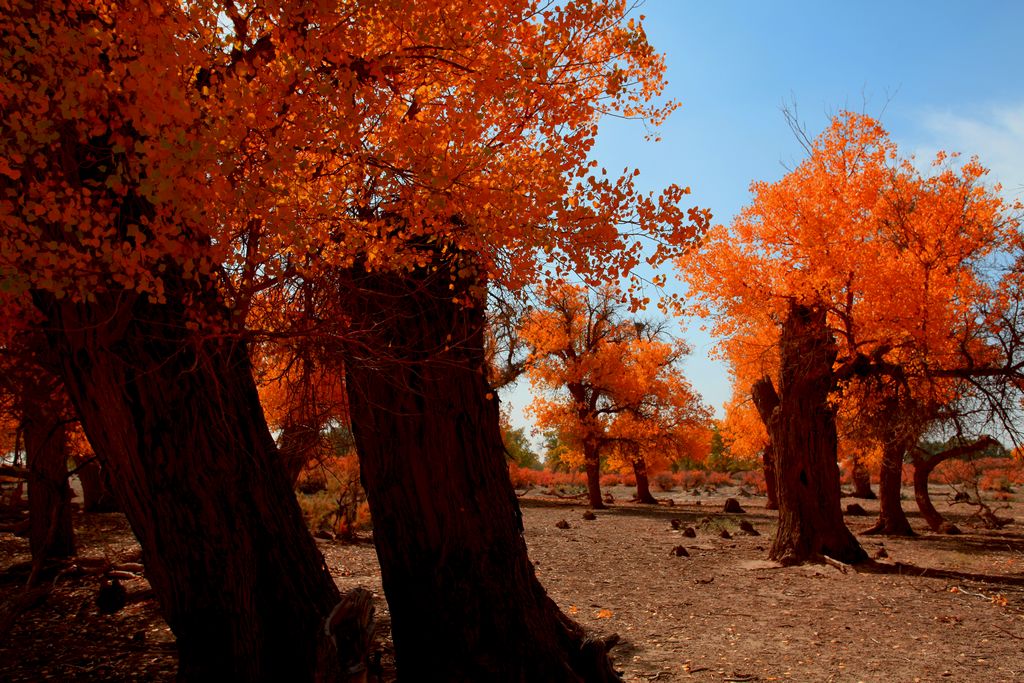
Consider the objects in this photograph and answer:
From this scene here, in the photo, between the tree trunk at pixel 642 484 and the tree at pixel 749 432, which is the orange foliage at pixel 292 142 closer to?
the tree at pixel 749 432

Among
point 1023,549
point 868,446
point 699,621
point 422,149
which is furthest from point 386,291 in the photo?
point 1023,549

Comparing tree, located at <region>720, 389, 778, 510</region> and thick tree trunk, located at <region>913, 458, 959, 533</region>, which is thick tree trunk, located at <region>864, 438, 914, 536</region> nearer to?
thick tree trunk, located at <region>913, 458, 959, 533</region>

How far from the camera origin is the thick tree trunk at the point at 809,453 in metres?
12.5

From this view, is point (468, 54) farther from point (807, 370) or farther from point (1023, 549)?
point (1023, 549)

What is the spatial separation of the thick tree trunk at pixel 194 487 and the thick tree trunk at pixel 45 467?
112 inches

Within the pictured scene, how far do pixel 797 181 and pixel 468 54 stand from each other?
9563 mm

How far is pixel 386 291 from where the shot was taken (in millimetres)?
5902

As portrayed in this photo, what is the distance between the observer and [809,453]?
1273 cm

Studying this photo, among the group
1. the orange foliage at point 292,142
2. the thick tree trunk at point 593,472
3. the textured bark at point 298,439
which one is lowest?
the thick tree trunk at point 593,472

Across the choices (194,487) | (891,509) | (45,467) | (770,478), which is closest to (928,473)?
(891,509)

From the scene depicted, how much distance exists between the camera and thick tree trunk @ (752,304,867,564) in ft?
41.2

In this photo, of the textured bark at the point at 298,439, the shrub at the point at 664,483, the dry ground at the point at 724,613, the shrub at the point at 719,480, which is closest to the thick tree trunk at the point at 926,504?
the dry ground at the point at 724,613

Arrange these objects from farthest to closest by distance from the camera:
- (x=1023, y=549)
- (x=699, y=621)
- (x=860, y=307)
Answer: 1. (x=1023, y=549)
2. (x=860, y=307)
3. (x=699, y=621)

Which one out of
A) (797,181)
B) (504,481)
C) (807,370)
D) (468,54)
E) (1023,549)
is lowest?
(1023,549)
